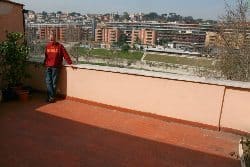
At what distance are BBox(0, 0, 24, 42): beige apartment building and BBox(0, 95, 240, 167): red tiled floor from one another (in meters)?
2.18

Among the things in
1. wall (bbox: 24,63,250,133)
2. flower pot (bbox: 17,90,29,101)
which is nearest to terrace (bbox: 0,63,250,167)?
wall (bbox: 24,63,250,133)

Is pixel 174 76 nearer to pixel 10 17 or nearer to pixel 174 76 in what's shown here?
pixel 174 76

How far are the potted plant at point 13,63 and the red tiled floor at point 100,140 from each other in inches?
25.5

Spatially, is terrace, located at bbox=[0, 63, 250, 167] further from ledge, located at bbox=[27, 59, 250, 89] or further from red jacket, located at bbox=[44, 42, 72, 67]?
red jacket, located at bbox=[44, 42, 72, 67]

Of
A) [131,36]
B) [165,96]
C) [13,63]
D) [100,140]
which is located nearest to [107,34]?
[131,36]

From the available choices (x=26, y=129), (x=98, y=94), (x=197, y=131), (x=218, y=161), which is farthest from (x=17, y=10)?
(x=218, y=161)

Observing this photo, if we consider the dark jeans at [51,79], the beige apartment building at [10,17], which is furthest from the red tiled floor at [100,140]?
the beige apartment building at [10,17]

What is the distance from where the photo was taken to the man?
8.17 metres

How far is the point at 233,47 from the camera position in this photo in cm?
1920

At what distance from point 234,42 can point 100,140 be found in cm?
1490

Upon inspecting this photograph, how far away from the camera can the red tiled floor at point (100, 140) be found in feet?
17.2

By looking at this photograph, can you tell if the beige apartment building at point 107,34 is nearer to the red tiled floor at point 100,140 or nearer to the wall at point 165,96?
the wall at point 165,96

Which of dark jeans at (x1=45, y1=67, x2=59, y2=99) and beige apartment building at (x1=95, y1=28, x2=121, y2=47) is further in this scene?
beige apartment building at (x1=95, y1=28, x2=121, y2=47)

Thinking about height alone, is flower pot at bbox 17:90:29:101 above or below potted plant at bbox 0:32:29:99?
below
